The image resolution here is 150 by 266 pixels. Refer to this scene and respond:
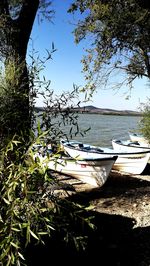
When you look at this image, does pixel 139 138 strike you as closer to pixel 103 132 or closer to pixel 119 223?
pixel 119 223

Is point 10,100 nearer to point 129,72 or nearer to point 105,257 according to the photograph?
point 105,257

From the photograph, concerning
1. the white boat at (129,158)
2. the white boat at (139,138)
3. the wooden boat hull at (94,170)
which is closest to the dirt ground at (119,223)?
the wooden boat hull at (94,170)

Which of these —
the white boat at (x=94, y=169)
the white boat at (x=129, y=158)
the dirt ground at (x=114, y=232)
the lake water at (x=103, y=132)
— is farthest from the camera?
the lake water at (x=103, y=132)

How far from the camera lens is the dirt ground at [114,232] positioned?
479cm

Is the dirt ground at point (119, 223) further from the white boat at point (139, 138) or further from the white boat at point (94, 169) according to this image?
the white boat at point (139, 138)

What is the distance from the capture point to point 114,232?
628 centimetres

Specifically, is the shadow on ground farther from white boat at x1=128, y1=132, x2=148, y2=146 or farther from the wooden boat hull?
white boat at x1=128, y1=132, x2=148, y2=146

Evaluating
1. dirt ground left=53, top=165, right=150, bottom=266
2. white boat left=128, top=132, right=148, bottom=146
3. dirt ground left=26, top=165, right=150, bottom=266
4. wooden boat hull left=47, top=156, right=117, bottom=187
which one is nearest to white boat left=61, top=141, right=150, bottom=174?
wooden boat hull left=47, top=156, right=117, bottom=187

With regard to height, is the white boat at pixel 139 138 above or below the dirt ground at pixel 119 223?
above

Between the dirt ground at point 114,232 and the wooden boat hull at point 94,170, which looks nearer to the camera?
the dirt ground at point 114,232

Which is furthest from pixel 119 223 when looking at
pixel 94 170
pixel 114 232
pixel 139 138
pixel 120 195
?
pixel 139 138

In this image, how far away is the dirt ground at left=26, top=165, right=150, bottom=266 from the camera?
4.79m

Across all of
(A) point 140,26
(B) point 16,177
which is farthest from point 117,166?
(B) point 16,177

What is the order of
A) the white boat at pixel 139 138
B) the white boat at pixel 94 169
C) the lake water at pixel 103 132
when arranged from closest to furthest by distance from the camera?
the white boat at pixel 94 169
the white boat at pixel 139 138
the lake water at pixel 103 132
